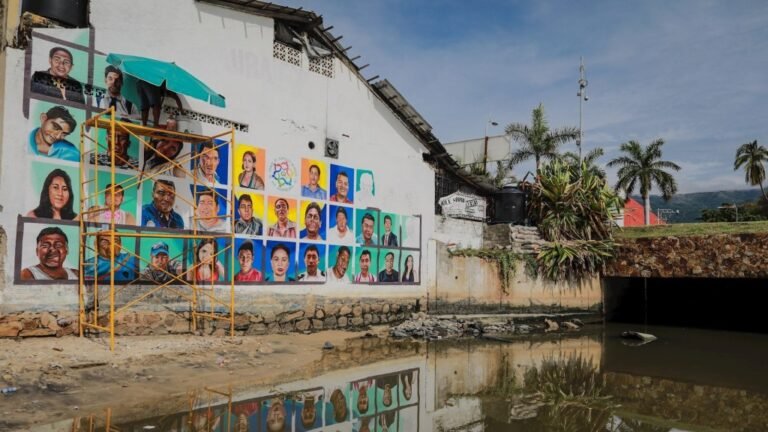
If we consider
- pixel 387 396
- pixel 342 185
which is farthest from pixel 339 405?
pixel 342 185

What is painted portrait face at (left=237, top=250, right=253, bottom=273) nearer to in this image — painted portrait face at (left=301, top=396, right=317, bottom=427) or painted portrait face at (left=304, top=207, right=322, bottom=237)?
painted portrait face at (left=304, top=207, right=322, bottom=237)

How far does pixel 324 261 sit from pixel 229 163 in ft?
11.7

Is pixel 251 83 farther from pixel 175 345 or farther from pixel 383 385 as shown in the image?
pixel 383 385

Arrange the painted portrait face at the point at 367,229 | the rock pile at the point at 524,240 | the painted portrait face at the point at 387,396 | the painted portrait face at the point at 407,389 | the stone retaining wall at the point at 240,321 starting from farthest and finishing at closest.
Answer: the rock pile at the point at 524,240
the painted portrait face at the point at 367,229
the stone retaining wall at the point at 240,321
the painted portrait face at the point at 407,389
the painted portrait face at the point at 387,396

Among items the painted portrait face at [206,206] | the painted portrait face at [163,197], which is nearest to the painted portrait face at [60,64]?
the painted portrait face at [163,197]

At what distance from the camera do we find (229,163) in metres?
12.2

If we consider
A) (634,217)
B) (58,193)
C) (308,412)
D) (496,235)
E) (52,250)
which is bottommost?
(308,412)

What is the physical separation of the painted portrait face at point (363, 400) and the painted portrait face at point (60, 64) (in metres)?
7.61

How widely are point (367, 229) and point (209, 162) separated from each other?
16.4ft

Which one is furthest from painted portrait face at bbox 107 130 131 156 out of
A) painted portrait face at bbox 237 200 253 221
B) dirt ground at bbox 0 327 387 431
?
dirt ground at bbox 0 327 387 431

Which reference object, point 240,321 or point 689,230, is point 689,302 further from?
point 240,321

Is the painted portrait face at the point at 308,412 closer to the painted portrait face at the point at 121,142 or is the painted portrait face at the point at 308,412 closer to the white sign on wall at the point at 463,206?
Answer: the painted portrait face at the point at 121,142

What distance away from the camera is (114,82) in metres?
10.6

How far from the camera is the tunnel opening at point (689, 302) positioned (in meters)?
21.1
